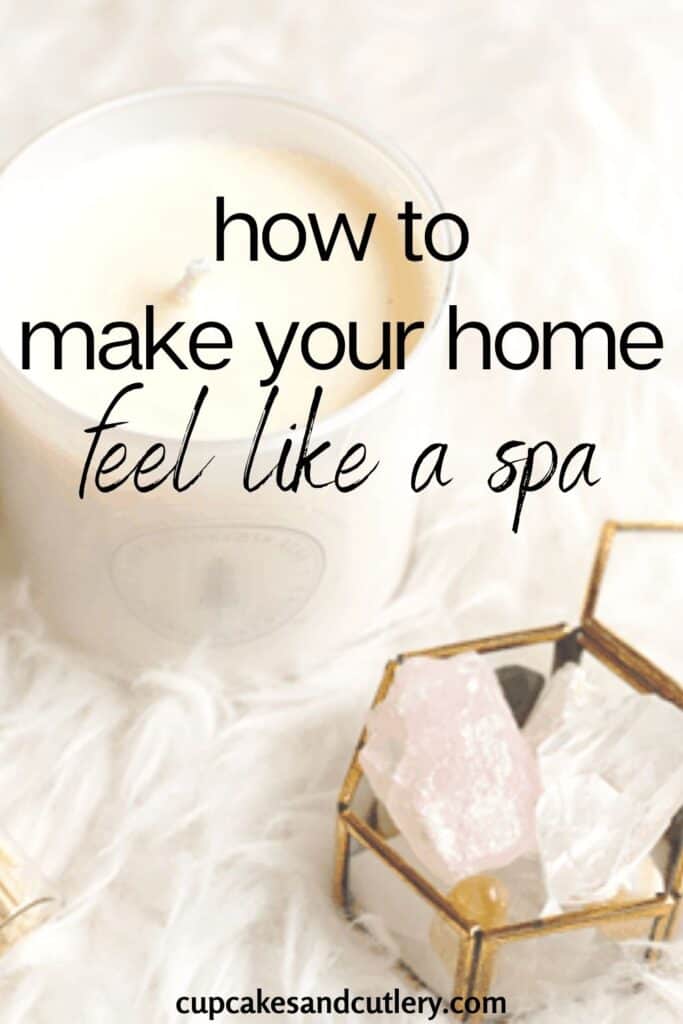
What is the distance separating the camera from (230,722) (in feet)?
2.40

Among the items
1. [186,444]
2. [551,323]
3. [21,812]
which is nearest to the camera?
[186,444]

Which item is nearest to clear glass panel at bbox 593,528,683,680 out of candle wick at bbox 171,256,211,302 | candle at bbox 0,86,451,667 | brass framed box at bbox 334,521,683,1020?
brass framed box at bbox 334,521,683,1020

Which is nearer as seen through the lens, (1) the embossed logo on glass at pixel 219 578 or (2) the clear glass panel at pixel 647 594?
(1) the embossed logo on glass at pixel 219 578

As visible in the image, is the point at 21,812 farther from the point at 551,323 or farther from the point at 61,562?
the point at 551,323

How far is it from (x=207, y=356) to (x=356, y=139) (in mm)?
117

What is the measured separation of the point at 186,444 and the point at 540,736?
190 millimetres

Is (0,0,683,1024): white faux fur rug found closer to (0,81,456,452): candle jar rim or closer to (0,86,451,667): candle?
(0,86,451,667): candle

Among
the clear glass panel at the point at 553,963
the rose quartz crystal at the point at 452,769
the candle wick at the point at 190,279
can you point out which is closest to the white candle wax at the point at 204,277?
the candle wick at the point at 190,279

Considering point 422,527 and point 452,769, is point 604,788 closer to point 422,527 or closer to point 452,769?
point 452,769

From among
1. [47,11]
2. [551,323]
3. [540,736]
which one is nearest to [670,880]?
[540,736]

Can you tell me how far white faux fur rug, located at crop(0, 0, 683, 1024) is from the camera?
2.25 feet

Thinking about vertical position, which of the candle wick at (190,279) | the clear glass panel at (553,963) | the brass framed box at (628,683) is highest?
the candle wick at (190,279)

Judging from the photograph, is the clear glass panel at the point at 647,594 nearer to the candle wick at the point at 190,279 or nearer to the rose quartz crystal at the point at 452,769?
the rose quartz crystal at the point at 452,769

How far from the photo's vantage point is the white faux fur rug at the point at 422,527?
2.25 feet
